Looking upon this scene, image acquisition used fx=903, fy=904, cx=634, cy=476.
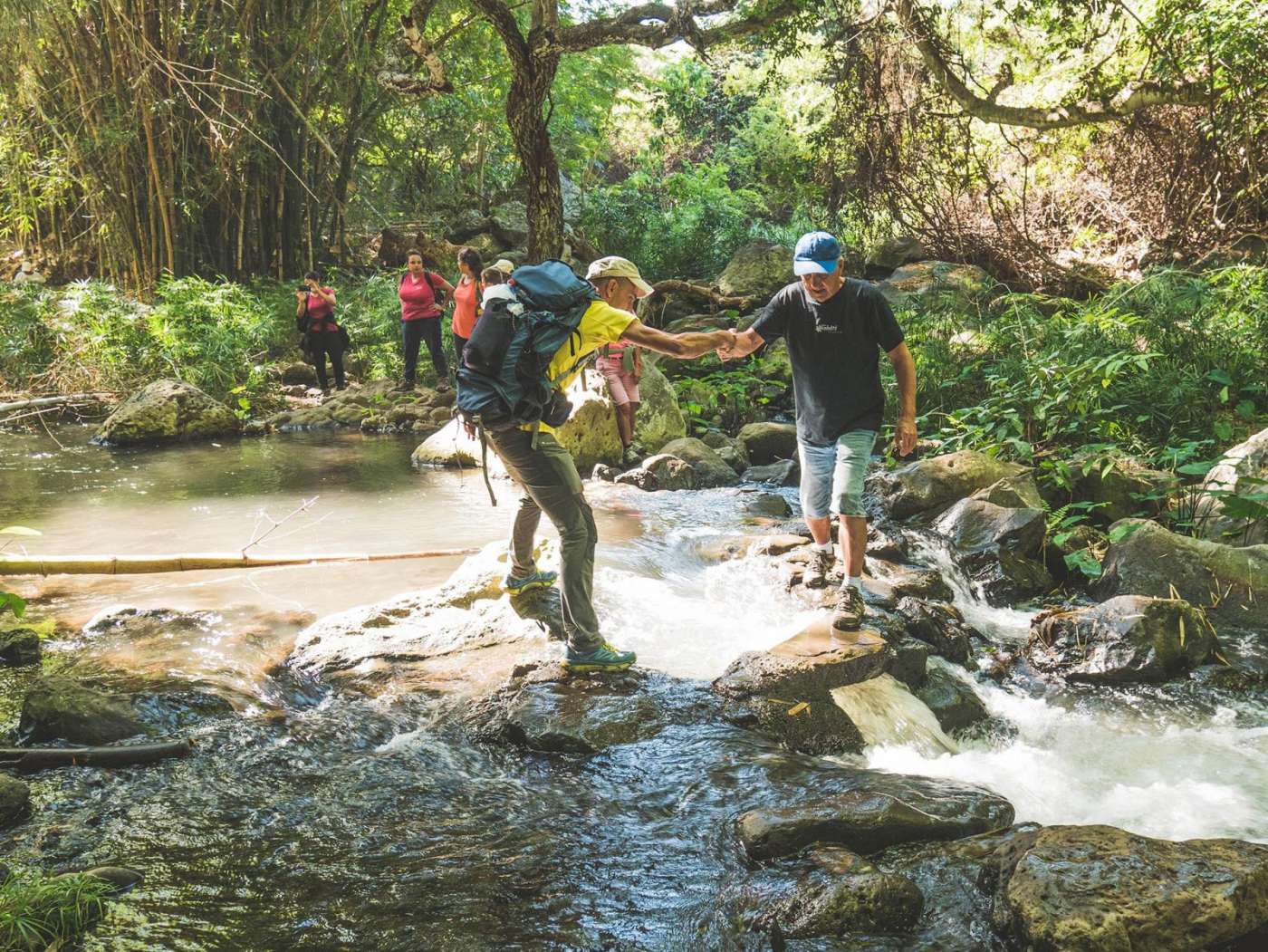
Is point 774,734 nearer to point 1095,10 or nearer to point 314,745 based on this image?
point 314,745

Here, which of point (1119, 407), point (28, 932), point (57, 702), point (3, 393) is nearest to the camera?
point (28, 932)

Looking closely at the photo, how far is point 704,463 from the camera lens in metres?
9.77

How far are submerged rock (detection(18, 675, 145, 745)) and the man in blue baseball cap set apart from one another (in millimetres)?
3481

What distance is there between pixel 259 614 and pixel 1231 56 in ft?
35.4

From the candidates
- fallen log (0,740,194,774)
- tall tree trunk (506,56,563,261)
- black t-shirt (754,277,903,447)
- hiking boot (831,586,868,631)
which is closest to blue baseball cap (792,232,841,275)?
black t-shirt (754,277,903,447)

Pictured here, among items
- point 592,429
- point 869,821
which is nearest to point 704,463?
→ point 592,429

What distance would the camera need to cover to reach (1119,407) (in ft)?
27.2

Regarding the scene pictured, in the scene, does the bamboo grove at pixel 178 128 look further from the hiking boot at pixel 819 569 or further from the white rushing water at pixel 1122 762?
the white rushing water at pixel 1122 762

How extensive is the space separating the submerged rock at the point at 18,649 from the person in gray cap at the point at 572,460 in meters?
2.90

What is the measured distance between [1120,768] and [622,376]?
6.22 metres

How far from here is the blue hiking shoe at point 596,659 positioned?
15.5 ft

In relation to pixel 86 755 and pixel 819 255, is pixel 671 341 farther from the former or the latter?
pixel 86 755

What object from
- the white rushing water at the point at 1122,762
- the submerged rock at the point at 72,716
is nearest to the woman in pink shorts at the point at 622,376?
the white rushing water at the point at 1122,762

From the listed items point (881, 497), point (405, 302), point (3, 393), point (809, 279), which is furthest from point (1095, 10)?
point (3, 393)
